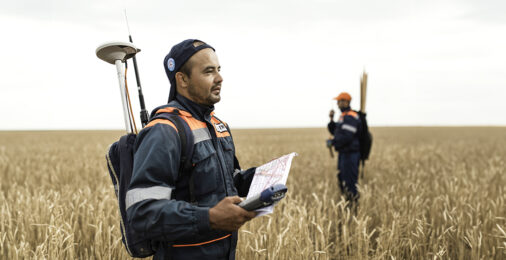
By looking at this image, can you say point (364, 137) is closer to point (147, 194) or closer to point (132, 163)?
point (132, 163)

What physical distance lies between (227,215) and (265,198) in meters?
0.18

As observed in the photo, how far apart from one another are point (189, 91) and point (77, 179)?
587 centimetres

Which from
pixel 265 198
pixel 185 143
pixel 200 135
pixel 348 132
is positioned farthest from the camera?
pixel 348 132

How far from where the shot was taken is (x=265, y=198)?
1.28m

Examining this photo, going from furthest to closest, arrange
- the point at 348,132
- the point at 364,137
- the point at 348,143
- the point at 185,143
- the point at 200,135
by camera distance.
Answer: the point at 364,137, the point at 348,143, the point at 348,132, the point at 200,135, the point at 185,143

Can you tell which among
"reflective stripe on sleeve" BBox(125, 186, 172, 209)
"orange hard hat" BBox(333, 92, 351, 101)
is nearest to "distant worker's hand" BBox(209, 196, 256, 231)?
"reflective stripe on sleeve" BBox(125, 186, 172, 209)

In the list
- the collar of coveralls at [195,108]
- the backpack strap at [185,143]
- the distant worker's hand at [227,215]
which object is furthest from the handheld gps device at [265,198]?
the collar of coveralls at [195,108]

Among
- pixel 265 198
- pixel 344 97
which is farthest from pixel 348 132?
pixel 265 198

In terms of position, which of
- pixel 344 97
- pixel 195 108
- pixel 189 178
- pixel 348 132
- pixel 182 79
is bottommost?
pixel 189 178

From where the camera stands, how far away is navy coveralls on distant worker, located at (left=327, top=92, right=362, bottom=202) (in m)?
5.69

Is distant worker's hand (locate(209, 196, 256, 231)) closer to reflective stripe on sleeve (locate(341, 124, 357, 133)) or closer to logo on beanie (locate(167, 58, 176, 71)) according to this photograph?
logo on beanie (locate(167, 58, 176, 71))

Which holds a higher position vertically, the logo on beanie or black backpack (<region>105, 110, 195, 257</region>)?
the logo on beanie

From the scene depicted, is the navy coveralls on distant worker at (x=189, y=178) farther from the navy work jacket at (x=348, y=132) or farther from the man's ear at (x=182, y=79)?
the navy work jacket at (x=348, y=132)

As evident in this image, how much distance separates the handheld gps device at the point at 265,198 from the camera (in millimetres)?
1277
